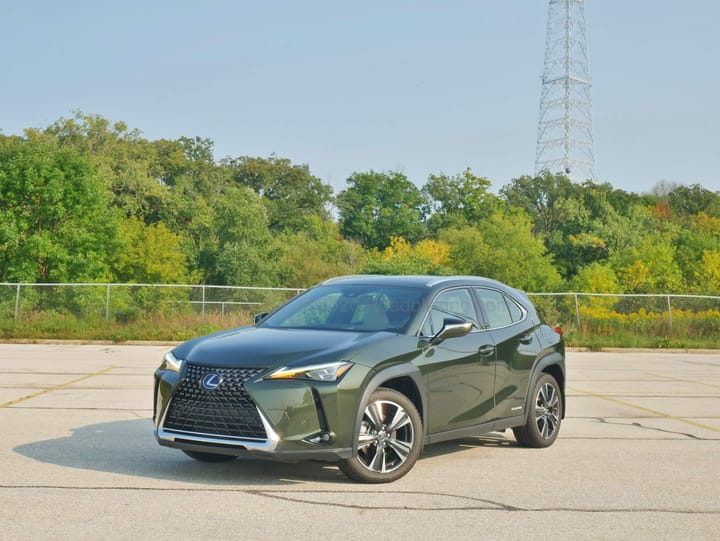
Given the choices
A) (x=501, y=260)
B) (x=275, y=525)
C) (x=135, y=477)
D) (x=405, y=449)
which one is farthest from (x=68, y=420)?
(x=501, y=260)

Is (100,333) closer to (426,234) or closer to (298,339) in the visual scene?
(298,339)

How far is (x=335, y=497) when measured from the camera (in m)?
7.21

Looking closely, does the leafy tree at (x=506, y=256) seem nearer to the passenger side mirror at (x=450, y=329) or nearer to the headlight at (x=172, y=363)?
the passenger side mirror at (x=450, y=329)

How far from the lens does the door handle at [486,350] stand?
29.6 ft

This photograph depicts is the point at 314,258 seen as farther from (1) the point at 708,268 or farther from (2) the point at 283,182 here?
(1) the point at 708,268

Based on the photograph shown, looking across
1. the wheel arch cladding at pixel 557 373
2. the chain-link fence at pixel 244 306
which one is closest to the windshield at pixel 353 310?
the wheel arch cladding at pixel 557 373

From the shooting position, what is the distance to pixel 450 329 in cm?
837

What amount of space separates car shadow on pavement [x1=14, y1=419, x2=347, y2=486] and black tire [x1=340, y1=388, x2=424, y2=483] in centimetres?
33

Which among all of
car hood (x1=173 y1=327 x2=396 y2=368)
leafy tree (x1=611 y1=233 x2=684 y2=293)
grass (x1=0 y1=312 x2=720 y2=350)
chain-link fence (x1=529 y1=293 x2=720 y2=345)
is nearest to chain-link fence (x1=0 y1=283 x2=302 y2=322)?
grass (x1=0 y1=312 x2=720 y2=350)

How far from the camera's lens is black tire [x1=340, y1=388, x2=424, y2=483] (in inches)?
302

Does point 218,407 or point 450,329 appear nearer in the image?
point 218,407

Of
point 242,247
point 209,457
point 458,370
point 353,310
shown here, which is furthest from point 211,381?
point 242,247

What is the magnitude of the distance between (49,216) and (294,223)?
40.8 meters

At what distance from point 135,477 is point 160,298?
23795 mm
